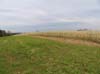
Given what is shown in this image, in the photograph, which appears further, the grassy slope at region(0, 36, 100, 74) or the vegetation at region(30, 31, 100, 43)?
the vegetation at region(30, 31, 100, 43)

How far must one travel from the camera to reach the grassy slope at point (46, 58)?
338 inches

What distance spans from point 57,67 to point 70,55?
1.67 m

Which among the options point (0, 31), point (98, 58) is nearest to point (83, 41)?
point (98, 58)

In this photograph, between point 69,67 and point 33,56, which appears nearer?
point 69,67

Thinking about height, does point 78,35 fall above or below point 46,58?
above

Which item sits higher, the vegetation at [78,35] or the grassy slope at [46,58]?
the vegetation at [78,35]

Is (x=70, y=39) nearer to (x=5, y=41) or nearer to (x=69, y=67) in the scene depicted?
(x=5, y=41)

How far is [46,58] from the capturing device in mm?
9750

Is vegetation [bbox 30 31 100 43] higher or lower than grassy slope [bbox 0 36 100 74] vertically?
higher

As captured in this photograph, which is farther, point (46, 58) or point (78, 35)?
point (78, 35)

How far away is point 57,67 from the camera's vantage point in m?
8.77

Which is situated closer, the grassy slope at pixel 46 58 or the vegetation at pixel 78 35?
the grassy slope at pixel 46 58

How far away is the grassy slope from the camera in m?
8.58

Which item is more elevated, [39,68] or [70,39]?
[70,39]
